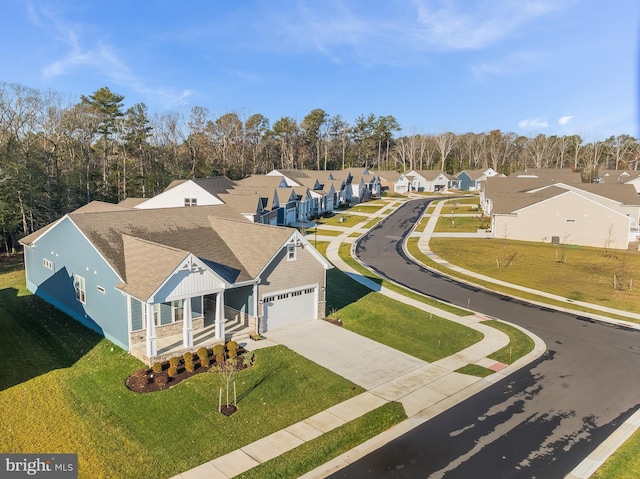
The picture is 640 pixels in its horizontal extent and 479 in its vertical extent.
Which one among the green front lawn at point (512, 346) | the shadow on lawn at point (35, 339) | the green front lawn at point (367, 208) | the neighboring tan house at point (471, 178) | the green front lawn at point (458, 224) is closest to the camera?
the shadow on lawn at point (35, 339)

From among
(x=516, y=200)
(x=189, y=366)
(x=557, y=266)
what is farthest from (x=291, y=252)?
(x=516, y=200)

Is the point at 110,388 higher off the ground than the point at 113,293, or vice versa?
the point at 113,293

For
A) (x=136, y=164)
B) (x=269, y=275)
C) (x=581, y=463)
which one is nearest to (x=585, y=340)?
(x=581, y=463)

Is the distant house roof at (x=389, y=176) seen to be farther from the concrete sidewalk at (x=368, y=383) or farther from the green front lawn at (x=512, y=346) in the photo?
the green front lawn at (x=512, y=346)

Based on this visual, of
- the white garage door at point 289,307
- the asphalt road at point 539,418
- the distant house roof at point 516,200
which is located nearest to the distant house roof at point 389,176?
the distant house roof at point 516,200

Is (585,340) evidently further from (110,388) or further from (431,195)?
(431,195)

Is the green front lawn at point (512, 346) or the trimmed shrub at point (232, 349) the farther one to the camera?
the green front lawn at point (512, 346)

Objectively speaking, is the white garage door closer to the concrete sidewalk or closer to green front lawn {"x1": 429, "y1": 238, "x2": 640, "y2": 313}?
the concrete sidewalk

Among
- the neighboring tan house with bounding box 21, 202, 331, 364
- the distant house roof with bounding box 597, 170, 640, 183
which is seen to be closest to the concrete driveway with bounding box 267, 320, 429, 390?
the neighboring tan house with bounding box 21, 202, 331, 364

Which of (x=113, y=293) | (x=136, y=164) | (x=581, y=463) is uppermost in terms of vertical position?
(x=136, y=164)
